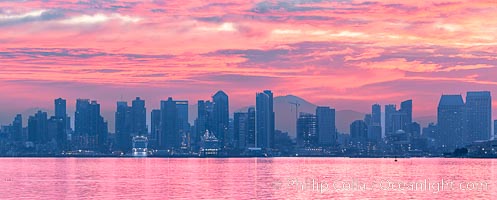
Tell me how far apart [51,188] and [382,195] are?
143 ft

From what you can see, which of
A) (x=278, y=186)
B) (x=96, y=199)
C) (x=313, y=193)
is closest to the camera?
(x=96, y=199)

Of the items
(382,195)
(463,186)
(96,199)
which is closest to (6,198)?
(96,199)

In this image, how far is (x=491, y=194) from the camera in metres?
108

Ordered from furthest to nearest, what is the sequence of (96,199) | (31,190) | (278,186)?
(278,186)
(31,190)
(96,199)

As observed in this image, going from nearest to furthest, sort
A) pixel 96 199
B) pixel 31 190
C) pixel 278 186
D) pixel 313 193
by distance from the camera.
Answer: pixel 96 199
pixel 313 193
pixel 31 190
pixel 278 186

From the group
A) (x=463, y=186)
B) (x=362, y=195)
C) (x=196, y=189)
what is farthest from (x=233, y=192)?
(x=463, y=186)

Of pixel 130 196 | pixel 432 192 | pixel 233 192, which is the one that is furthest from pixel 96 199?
pixel 432 192

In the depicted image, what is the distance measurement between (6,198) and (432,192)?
47449 mm

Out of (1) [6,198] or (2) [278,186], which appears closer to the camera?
(1) [6,198]

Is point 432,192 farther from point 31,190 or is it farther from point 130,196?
point 31,190

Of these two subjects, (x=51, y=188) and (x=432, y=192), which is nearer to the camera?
(x=432, y=192)

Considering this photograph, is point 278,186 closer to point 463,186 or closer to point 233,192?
point 233,192

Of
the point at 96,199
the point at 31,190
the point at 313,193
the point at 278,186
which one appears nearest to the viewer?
the point at 96,199

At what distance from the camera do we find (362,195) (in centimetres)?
10406
